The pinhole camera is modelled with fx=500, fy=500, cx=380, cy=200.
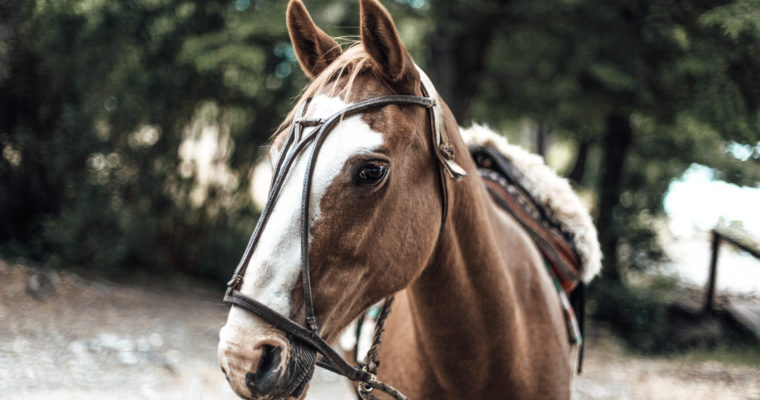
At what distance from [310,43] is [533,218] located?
4.71ft

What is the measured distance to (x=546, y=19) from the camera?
5902 mm

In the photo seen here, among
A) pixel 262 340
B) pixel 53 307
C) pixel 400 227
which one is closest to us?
pixel 262 340

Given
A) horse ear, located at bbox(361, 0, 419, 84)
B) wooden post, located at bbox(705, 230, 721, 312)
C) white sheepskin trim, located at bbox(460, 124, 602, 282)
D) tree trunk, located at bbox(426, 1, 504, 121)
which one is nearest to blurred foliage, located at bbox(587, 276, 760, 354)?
wooden post, located at bbox(705, 230, 721, 312)

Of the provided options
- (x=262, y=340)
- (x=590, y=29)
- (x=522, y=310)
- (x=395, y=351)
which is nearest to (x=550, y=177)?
(x=522, y=310)

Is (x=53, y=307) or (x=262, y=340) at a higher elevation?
(x=262, y=340)

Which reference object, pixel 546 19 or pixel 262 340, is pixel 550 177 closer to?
pixel 262 340

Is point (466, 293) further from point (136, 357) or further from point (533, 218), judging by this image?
point (136, 357)

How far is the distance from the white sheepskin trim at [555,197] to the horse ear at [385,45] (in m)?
1.20

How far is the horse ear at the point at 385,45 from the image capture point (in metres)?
1.34

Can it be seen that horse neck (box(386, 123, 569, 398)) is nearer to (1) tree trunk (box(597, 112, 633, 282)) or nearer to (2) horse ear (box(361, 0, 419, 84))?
(2) horse ear (box(361, 0, 419, 84))

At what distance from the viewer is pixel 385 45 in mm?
1403

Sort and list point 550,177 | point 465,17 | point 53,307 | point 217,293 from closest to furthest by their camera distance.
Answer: point 550,177 → point 53,307 → point 465,17 → point 217,293

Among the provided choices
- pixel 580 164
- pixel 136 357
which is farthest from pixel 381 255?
pixel 580 164

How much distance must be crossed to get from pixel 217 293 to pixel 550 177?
5545 millimetres
